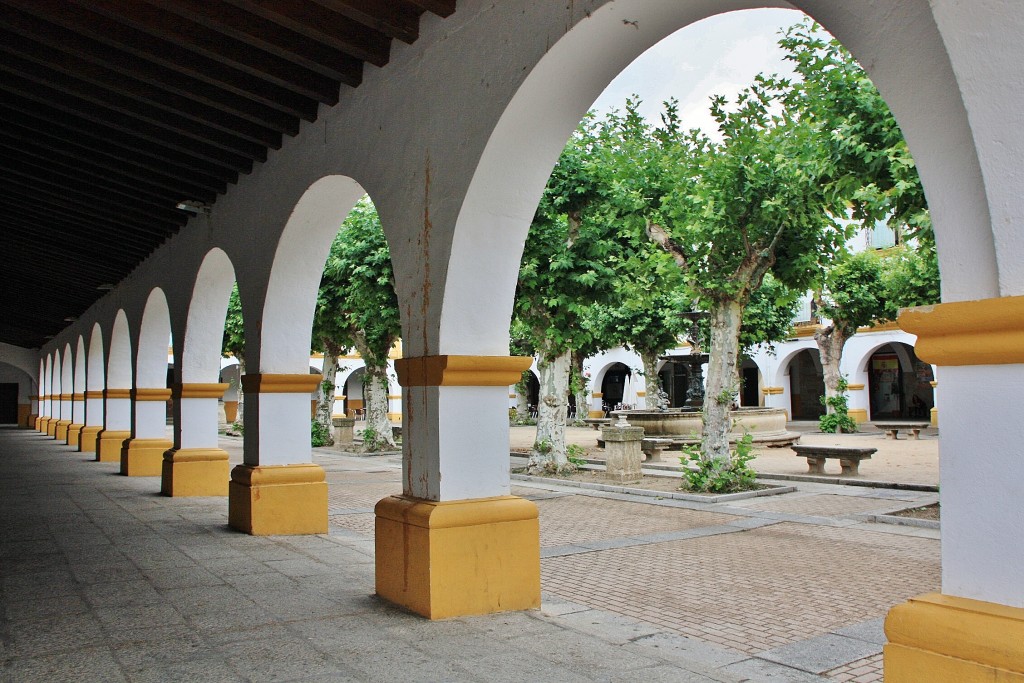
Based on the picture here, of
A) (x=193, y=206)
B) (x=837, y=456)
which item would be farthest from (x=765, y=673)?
(x=837, y=456)

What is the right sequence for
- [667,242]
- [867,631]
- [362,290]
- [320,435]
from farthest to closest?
[320,435]
[362,290]
[667,242]
[867,631]

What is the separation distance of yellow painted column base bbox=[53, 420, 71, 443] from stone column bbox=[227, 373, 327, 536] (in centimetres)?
1675

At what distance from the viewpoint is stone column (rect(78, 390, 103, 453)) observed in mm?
17547

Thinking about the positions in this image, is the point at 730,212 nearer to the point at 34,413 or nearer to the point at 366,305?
the point at 366,305

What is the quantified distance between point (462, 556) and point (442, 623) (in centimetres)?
36

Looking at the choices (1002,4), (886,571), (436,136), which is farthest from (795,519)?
(1002,4)

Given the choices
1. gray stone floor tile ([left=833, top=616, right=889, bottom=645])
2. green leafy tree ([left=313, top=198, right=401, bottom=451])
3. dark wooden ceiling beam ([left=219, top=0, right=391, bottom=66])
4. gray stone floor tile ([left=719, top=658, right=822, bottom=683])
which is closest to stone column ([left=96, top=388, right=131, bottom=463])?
green leafy tree ([left=313, top=198, right=401, bottom=451])

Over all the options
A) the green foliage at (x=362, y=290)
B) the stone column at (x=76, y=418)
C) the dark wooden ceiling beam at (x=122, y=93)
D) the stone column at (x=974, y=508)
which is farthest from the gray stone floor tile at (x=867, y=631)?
the stone column at (x=76, y=418)

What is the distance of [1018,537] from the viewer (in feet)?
6.81

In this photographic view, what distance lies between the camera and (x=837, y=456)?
12977 mm

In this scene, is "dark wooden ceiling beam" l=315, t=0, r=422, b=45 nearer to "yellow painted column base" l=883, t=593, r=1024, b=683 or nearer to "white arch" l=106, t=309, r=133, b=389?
"yellow painted column base" l=883, t=593, r=1024, b=683

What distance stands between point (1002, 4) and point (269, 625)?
4072 mm

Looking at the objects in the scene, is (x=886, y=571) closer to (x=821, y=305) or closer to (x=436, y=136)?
(x=436, y=136)

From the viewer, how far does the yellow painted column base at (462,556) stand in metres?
4.25
